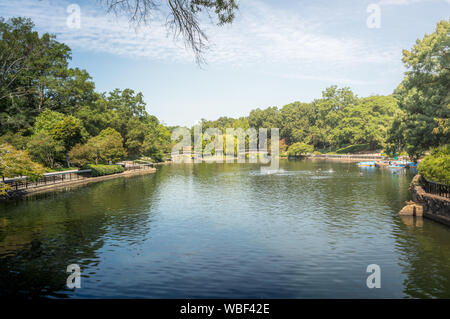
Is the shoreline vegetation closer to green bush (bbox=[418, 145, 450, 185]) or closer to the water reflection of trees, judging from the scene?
green bush (bbox=[418, 145, 450, 185])

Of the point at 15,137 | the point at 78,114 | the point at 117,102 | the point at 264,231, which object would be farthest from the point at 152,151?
the point at 264,231

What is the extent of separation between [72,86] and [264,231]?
186 ft

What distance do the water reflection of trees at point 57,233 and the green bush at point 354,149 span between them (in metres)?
104

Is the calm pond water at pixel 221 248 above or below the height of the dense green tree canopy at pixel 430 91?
below

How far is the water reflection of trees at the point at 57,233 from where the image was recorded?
46.5 ft

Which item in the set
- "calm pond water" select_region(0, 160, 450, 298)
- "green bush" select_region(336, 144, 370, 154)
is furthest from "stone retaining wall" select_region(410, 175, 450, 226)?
"green bush" select_region(336, 144, 370, 154)

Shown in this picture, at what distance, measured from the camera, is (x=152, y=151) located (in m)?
101

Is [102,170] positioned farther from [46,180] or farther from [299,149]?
[299,149]

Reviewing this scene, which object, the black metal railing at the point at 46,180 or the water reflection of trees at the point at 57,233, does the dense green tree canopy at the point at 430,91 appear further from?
the black metal railing at the point at 46,180

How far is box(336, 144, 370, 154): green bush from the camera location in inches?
4909

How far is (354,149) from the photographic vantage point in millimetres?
127250

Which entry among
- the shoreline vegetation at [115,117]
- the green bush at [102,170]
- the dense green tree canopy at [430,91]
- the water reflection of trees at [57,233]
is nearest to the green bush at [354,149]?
the shoreline vegetation at [115,117]

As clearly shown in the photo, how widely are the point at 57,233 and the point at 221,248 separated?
1121 centimetres
